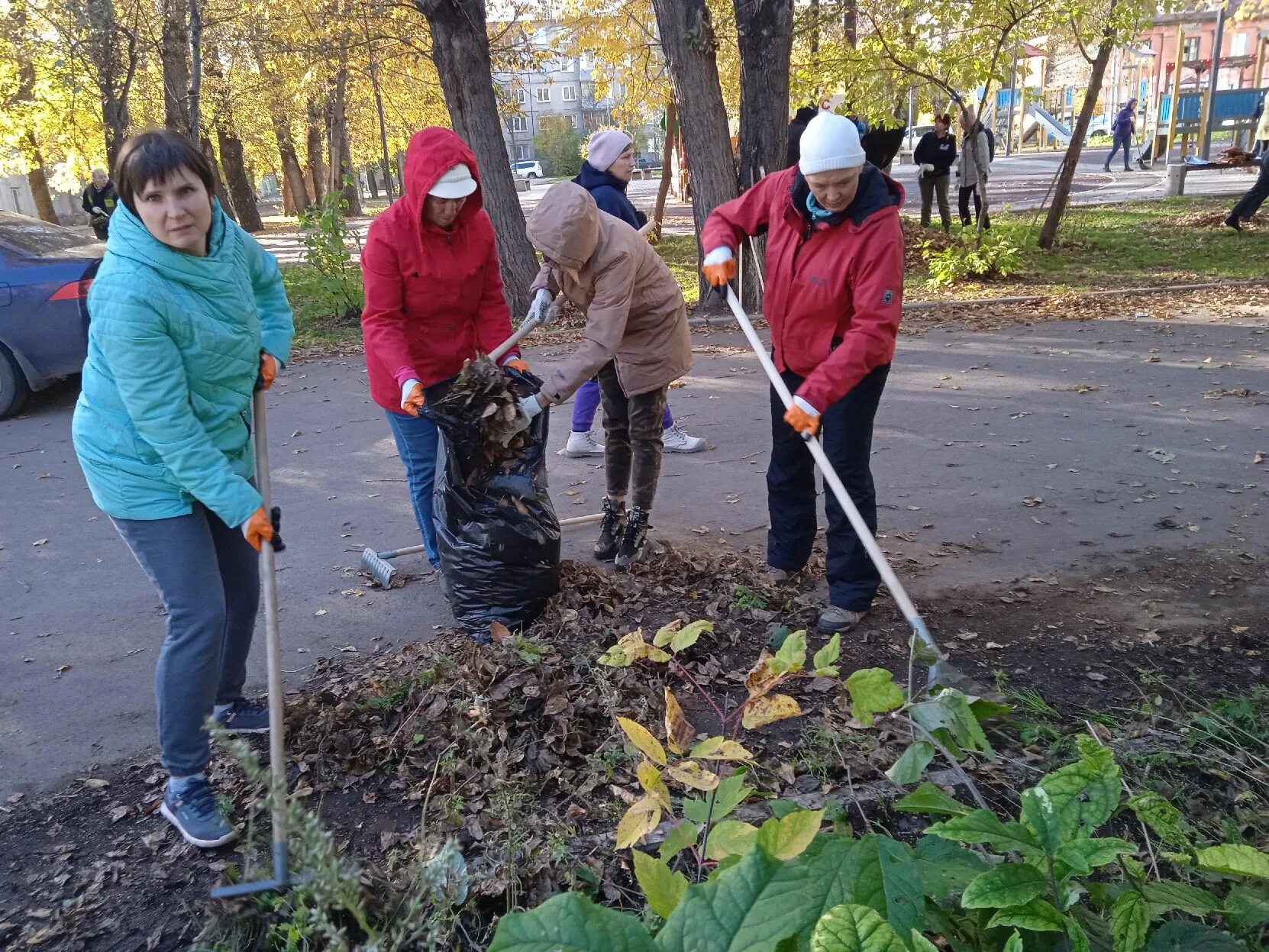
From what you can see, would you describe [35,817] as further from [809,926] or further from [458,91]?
[458,91]

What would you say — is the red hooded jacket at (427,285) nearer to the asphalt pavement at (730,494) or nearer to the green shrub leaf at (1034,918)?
the asphalt pavement at (730,494)

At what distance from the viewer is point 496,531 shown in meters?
3.61

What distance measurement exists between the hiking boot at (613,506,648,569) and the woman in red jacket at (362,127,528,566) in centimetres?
93

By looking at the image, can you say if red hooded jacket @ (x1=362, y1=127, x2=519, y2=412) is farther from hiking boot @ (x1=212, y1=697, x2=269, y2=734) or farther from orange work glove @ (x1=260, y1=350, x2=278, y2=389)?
hiking boot @ (x1=212, y1=697, x2=269, y2=734)

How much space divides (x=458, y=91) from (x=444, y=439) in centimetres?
653

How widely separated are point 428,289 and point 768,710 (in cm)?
234

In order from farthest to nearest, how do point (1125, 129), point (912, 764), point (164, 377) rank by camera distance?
point (1125, 129) → point (164, 377) → point (912, 764)

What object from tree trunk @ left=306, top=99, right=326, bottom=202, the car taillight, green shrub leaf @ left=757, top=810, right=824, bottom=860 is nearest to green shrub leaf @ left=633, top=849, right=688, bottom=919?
green shrub leaf @ left=757, top=810, right=824, bottom=860

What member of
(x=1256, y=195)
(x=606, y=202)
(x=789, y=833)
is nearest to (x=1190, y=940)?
(x=789, y=833)

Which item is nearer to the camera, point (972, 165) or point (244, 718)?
point (244, 718)

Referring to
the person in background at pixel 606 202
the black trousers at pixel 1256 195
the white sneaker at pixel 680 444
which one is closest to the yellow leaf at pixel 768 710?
the person in background at pixel 606 202

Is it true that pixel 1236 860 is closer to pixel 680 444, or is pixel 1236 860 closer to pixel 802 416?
pixel 802 416

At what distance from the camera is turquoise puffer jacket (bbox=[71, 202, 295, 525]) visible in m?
2.39

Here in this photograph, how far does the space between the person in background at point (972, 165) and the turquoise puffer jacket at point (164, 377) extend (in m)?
10.2
